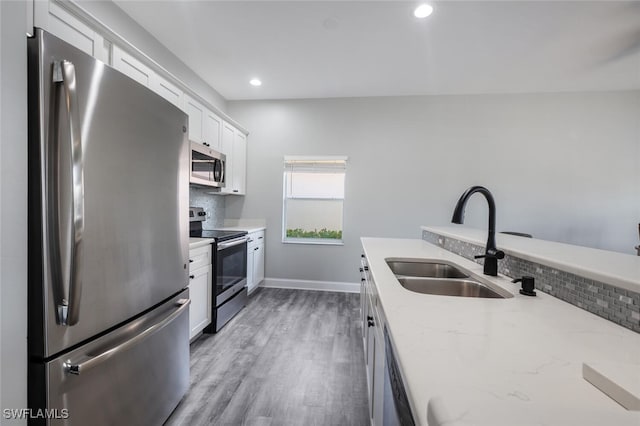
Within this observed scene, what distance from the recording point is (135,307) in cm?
119

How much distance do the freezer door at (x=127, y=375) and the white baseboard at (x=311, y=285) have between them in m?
2.37

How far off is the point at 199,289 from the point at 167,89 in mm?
1759

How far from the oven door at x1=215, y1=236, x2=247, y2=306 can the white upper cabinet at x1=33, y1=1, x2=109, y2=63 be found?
162 centimetres

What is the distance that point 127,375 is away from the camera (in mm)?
1129

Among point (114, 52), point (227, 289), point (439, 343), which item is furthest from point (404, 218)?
point (114, 52)

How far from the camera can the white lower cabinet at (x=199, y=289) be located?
210cm

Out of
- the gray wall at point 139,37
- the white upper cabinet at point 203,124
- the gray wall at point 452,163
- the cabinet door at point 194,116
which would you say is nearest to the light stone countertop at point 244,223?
the gray wall at point 452,163

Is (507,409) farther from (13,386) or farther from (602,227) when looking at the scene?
(602,227)

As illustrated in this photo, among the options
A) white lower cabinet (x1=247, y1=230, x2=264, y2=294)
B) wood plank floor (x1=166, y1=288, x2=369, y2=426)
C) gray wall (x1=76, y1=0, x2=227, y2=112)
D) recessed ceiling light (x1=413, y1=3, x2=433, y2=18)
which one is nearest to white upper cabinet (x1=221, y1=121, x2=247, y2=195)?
gray wall (x1=76, y1=0, x2=227, y2=112)

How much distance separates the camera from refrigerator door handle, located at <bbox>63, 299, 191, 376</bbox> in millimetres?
908

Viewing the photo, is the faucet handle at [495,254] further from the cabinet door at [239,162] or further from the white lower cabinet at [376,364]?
the cabinet door at [239,162]

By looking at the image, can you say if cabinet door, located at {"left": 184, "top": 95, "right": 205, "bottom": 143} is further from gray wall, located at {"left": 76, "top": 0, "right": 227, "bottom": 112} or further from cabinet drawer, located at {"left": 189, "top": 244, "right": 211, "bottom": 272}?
cabinet drawer, located at {"left": 189, "top": 244, "right": 211, "bottom": 272}

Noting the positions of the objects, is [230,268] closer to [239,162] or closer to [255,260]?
[255,260]

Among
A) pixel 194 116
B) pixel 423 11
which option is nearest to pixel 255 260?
pixel 194 116
